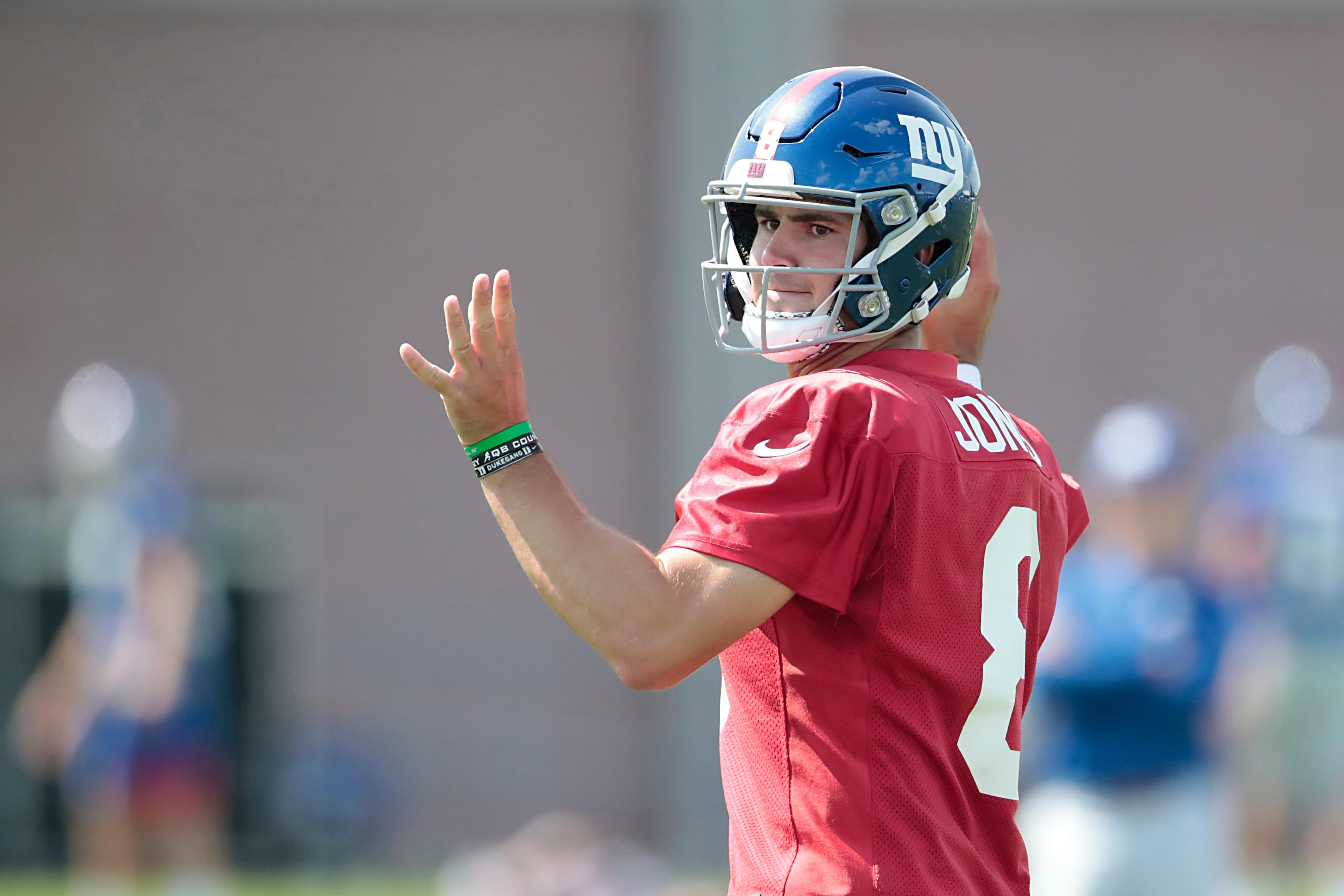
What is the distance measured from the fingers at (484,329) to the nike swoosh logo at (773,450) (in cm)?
41

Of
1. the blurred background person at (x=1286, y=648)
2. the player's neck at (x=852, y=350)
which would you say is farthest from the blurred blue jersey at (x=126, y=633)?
the player's neck at (x=852, y=350)

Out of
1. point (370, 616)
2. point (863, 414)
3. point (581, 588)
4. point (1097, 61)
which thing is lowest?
point (370, 616)

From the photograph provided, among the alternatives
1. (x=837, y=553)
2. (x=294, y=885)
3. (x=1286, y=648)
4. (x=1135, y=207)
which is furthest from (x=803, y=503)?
(x=1135, y=207)

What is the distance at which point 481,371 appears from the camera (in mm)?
2201

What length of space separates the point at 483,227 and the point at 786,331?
820 centimetres

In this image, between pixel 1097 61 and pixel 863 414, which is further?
pixel 1097 61

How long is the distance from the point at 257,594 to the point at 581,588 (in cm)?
794

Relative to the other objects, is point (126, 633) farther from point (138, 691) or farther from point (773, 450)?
point (773, 450)

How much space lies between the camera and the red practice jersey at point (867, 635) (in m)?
2.06

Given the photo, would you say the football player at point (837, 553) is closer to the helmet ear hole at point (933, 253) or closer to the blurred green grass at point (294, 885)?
the helmet ear hole at point (933, 253)

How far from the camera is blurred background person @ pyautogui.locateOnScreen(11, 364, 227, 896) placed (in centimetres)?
704

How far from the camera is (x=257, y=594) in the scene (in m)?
9.57

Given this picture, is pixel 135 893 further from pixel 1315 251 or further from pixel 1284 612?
pixel 1315 251

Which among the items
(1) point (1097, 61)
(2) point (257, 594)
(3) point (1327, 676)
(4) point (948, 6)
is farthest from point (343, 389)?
(3) point (1327, 676)
